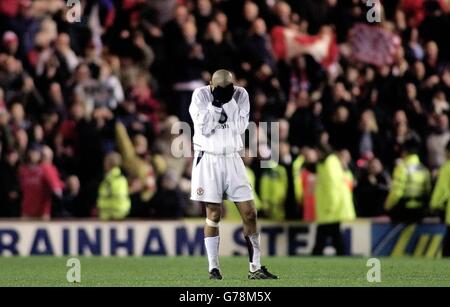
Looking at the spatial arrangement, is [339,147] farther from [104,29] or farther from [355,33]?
[104,29]

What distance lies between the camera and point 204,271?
16938 mm

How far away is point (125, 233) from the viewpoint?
21.9 metres

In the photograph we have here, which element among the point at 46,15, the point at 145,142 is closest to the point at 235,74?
the point at 145,142

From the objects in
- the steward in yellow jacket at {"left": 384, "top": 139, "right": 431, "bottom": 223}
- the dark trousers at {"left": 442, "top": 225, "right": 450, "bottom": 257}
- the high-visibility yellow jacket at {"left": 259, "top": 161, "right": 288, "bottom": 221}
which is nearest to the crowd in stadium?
the high-visibility yellow jacket at {"left": 259, "top": 161, "right": 288, "bottom": 221}

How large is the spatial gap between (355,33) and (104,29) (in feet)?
14.7

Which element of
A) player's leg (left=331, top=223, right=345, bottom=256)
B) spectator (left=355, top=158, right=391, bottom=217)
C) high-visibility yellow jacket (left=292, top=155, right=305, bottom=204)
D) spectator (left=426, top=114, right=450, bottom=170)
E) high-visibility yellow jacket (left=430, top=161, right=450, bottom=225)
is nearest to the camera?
high-visibility yellow jacket (left=430, top=161, right=450, bottom=225)

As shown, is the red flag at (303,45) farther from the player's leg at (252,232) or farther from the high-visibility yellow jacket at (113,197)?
the player's leg at (252,232)

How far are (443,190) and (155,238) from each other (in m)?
4.54

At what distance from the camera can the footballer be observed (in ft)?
48.1

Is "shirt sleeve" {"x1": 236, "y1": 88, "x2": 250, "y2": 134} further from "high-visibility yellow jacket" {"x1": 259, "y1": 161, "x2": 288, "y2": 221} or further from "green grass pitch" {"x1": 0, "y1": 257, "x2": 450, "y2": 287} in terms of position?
"high-visibility yellow jacket" {"x1": 259, "y1": 161, "x2": 288, "y2": 221}

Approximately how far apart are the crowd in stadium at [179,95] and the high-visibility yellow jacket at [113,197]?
0.05m

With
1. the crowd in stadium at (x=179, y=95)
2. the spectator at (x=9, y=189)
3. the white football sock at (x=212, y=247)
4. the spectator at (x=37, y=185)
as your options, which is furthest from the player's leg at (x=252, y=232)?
the spectator at (x=9, y=189)

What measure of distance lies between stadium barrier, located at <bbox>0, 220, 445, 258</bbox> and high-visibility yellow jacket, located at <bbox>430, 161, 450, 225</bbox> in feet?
3.05

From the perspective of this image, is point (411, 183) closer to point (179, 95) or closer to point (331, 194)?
point (331, 194)
